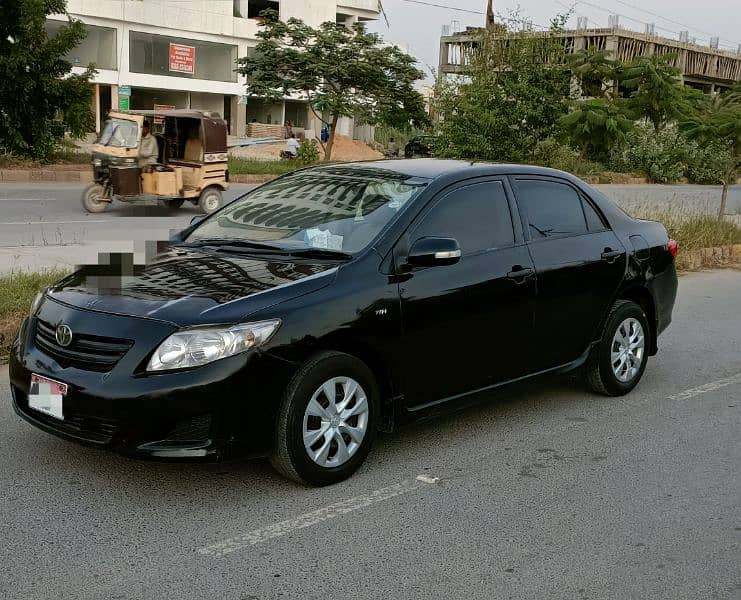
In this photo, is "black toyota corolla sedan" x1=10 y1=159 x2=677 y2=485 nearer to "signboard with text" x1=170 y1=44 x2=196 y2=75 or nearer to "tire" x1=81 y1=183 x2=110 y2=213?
"tire" x1=81 y1=183 x2=110 y2=213

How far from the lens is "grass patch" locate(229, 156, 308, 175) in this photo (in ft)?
90.9

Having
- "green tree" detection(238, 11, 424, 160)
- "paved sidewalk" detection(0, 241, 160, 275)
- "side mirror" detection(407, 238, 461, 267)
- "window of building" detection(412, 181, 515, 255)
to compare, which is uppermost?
"green tree" detection(238, 11, 424, 160)

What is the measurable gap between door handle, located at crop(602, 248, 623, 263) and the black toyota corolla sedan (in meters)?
0.02

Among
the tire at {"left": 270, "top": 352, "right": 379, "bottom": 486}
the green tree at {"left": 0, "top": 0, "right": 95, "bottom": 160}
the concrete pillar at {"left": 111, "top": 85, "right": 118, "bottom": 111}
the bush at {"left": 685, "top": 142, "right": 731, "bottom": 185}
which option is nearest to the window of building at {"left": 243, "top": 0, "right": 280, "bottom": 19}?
the concrete pillar at {"left": 111, "top": 85, "right": 118, "bottom": 111}

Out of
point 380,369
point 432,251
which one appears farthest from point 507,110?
point 380,369

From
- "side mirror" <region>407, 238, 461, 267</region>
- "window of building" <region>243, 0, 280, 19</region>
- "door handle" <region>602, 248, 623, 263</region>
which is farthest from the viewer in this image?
"window of building" <region>243, 0, 280, 19</region>

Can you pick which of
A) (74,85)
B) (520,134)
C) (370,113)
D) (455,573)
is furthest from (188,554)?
(370,113)

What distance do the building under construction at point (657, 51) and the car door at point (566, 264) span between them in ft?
166

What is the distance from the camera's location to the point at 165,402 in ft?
13.5

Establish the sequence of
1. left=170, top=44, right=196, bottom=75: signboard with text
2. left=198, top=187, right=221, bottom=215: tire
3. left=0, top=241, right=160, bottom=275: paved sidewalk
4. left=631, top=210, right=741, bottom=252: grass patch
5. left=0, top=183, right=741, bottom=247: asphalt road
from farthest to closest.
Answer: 1. left=170, top=44, right=196, bottom=75: signboard with text
2. left=198, top=187, right=221, bottom=215: tire
3. left=631, top=210, right=741, bottom=252: grass patch
4. left=0, top=183, right=741, bottom=247: asphalt road
5. left=0, top=241, right=160, bottom=275: paved sidewalk

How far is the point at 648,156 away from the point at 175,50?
74.0 feet

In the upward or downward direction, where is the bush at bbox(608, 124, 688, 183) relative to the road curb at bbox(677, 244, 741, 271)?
upward

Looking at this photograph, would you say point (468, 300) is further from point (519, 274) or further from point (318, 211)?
point (318, 211)

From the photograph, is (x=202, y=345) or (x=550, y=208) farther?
(x=550, y=208)
